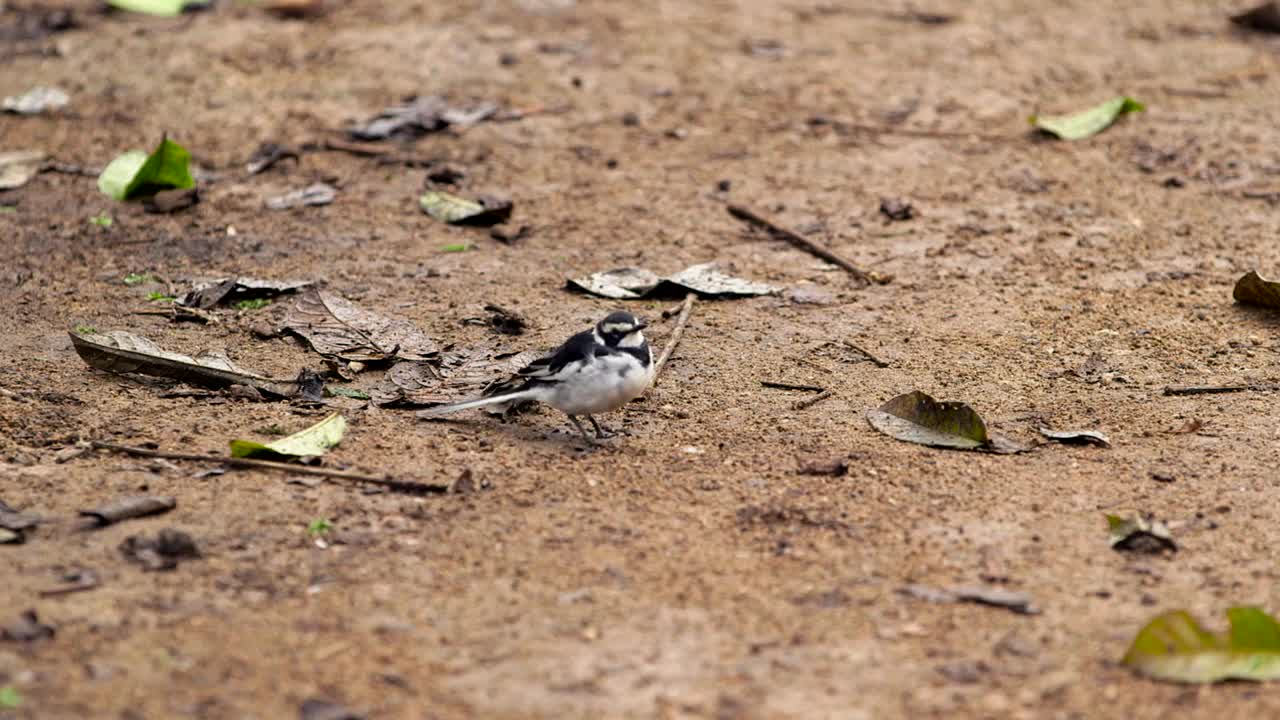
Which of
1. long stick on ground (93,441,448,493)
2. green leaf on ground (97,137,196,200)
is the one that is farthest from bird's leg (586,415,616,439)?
green leaf on ground (97,137,196,200)

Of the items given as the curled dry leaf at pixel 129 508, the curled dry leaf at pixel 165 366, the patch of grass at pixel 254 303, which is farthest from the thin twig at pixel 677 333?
the curled dry leaf at pixel 129 508

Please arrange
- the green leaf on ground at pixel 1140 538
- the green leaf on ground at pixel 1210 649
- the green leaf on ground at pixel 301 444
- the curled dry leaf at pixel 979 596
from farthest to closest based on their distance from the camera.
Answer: the green leaf on ground at pixel 301 444
the green leaf on ground at pixel 1140 538
the curled dry leaf at pixel 979 596
the green leaf on ground at pixel 1210 649

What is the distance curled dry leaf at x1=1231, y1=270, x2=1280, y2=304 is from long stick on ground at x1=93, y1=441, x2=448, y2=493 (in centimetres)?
383

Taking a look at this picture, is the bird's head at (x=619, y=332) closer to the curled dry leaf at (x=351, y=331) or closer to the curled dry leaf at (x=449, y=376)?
the curled dry leaf at (x=449, y=376)

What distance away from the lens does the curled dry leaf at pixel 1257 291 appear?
21.4ft

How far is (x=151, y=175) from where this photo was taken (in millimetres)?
7906

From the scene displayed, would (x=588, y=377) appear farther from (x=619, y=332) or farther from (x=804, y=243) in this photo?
(x=804, y=243)

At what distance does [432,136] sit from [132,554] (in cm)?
465

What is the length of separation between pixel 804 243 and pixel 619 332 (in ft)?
6.80

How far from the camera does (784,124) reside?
29.2 feet

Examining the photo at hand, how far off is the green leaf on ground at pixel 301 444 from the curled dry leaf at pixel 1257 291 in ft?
13.3

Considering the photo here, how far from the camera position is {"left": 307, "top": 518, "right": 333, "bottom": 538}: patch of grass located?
4.68 meters

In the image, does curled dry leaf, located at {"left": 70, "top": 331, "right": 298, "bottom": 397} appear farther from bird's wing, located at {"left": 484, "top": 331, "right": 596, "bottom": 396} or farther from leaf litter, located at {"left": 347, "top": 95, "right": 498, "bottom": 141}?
leaf litter, located at {"left": 347, "top": 95, "right": 498, "bottom": 141}

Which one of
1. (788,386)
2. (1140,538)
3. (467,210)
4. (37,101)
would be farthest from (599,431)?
(37,101)
